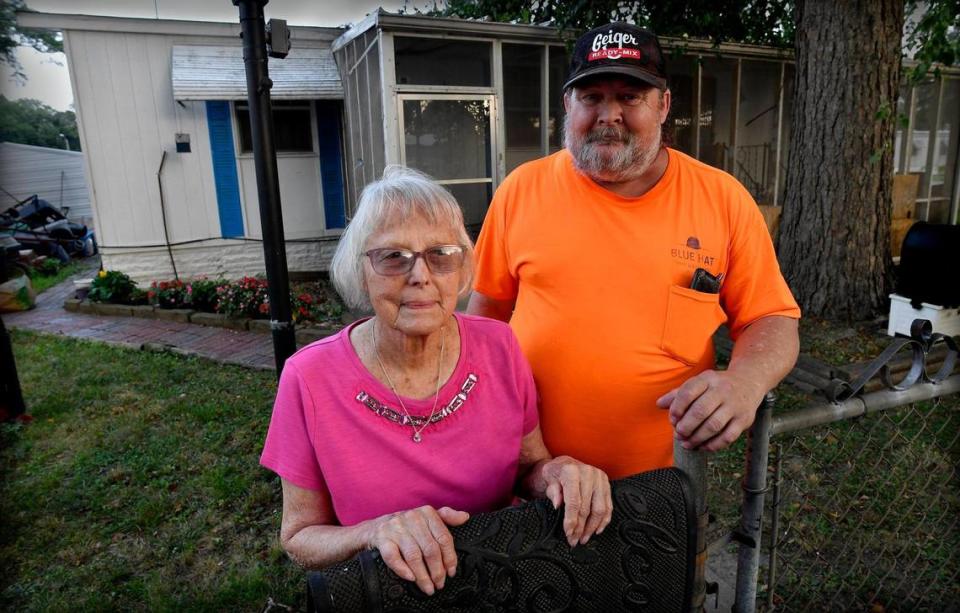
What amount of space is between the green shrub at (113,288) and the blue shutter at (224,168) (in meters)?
1.51

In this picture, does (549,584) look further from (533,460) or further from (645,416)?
(645,416)

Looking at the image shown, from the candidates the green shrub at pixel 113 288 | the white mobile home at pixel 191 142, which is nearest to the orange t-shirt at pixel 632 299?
the white mobile home at pixel 191 142

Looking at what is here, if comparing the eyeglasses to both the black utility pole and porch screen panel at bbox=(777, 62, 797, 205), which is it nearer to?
the black utility pole

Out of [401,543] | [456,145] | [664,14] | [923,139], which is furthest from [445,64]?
[923,139]

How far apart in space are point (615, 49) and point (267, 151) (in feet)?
5.73

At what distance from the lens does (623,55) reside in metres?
1.74

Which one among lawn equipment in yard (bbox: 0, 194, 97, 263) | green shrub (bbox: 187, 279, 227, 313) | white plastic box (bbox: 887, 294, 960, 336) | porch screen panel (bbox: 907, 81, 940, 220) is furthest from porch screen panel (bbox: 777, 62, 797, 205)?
lawn equipment in yard (bbox: 0, 194, 97, 263)

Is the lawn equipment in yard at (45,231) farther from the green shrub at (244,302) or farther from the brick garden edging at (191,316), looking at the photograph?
the green shrub at (244,302)

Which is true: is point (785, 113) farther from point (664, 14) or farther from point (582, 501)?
point (582, 501)

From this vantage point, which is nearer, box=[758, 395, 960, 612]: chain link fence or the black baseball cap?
the black baseball cap

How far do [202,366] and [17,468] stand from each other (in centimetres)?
185

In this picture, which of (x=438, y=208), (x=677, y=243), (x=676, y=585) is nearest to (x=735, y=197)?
(x=677, y=243)

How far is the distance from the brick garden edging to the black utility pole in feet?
9.92

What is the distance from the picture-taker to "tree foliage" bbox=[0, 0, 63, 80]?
3137 mm
